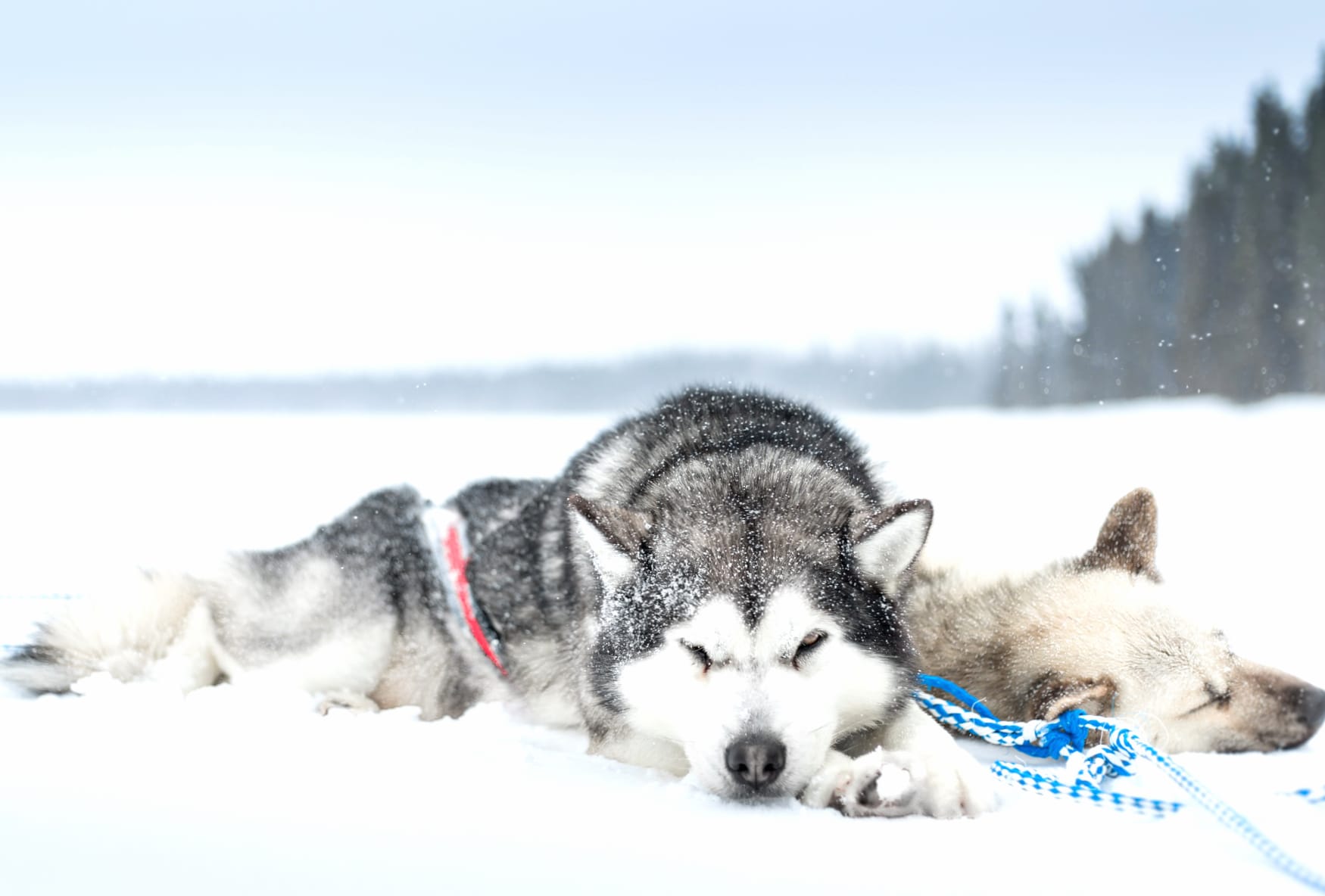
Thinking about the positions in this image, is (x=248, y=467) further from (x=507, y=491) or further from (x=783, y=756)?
(x=783, y=756)

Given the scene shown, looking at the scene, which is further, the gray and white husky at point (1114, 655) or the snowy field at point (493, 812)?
the gray and white husky at point (1114, 655)

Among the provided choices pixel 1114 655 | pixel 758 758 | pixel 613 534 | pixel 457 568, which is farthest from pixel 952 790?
pixel 457 568

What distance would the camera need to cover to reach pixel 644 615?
213cm

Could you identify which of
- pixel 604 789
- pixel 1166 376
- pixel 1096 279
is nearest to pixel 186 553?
pixel 604 789

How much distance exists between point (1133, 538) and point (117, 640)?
3.56m

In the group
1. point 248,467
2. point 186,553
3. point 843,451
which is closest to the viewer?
point 843,451

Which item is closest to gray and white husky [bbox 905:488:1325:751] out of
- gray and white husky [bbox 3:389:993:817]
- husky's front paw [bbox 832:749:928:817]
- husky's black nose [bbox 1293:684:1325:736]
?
husky's black nose [bbox 1293:684:1325:736]

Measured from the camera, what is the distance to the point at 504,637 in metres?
3.12

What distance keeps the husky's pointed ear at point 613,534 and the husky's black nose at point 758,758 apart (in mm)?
525

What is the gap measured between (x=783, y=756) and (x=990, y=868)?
0.46 metres

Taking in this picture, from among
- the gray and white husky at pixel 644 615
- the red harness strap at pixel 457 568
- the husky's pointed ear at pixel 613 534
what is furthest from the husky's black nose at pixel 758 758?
the red harness strap at pixel 457 568

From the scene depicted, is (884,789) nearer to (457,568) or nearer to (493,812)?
(493,812)

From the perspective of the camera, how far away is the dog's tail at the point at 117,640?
3.04 meters

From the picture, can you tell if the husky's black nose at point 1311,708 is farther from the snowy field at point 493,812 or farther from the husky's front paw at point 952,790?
the husky's front paw at point 952,790
